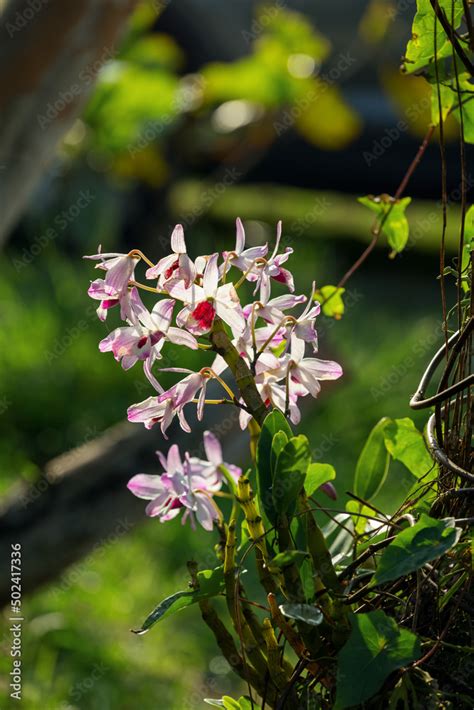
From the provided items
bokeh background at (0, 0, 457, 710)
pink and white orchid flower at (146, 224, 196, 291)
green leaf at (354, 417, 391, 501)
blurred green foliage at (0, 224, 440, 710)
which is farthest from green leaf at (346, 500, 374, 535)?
blurred green foliage at (0, 224, 440, 710)

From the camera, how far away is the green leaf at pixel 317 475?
0.56m

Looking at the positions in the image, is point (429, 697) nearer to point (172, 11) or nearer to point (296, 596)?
point (296, 596)

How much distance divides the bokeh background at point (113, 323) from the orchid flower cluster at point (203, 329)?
83 cm

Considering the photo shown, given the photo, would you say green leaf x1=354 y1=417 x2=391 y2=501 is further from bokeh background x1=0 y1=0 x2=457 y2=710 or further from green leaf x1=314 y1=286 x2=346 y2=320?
bokeh background x1=0 y1=0 x2=457 y2=710

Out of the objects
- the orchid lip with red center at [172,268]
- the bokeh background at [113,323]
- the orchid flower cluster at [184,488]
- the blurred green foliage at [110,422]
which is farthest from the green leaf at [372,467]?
the blurred green foliage at [110,422]

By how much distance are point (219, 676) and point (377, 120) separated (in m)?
5.42

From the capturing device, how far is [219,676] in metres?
2.03

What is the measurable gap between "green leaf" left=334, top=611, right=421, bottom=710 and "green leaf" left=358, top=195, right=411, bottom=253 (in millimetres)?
329

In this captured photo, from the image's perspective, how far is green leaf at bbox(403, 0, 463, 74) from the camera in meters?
0.58

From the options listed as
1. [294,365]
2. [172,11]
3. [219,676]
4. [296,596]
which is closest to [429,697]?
[296,596]

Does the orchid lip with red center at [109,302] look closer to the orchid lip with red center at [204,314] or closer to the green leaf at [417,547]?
the orchid lip with red center at [204,314]

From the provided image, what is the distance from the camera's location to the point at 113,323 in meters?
3.72

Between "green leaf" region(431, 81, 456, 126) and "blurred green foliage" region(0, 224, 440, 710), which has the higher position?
"green leaf" region(431, 81, 456, 126)

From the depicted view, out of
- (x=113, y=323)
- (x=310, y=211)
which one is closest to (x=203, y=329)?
(x=113, y=323)
